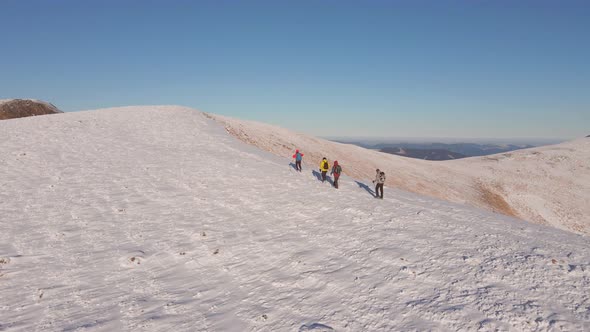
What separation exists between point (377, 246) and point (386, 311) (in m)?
3.70

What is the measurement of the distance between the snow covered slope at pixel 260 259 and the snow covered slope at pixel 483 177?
19541 millimetres

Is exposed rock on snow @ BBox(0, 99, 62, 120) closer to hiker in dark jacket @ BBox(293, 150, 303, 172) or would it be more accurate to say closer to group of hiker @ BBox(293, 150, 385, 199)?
hiker in dark jacket @ BBox(293, 150, 303, 172)

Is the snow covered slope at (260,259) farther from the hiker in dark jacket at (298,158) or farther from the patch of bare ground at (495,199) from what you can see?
the patch of bare ground at (495,199)

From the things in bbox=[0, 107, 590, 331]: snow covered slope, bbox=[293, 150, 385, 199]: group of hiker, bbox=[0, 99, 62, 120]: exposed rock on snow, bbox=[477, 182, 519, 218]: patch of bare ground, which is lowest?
bbox=[477, 182, 519, 218]: patch of bare ground

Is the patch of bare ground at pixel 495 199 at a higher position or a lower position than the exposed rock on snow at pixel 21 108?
lower

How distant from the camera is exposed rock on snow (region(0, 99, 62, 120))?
1964 inches

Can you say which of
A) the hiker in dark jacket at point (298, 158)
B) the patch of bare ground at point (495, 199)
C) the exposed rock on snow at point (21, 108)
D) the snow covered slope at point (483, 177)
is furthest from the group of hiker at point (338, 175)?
the exposed rock on snow at point (21, 108)

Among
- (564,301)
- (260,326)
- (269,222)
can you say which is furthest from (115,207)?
(564,301)

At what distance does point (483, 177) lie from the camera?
5000 cm

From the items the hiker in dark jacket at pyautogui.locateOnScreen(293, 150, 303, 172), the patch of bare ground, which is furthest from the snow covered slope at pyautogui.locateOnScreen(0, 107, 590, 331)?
the patch of bare ground

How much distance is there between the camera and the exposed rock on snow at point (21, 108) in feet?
164

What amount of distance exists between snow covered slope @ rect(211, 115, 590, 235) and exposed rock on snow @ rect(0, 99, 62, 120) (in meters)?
33.9

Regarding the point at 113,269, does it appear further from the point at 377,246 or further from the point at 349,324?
the point at 377,246

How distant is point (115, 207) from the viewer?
14.5 m
